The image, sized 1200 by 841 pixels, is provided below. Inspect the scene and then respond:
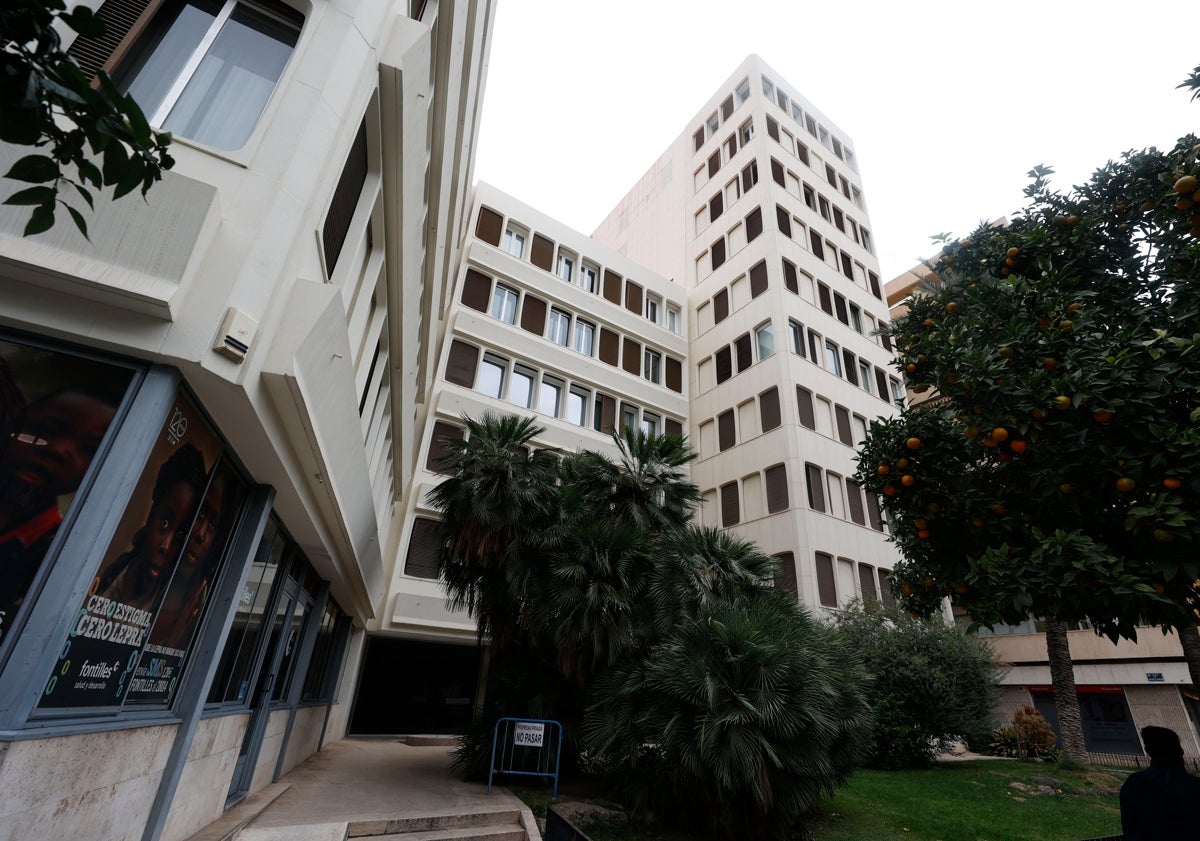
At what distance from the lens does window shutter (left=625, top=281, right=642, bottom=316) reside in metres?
27.3

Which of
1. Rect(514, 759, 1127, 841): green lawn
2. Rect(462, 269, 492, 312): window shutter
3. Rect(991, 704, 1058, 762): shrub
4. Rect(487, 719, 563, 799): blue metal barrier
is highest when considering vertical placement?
Rect(462, 269, 492, 312): window shutter

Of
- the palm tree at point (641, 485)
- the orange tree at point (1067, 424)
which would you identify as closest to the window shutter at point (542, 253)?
the palm tree at point (641, 485)

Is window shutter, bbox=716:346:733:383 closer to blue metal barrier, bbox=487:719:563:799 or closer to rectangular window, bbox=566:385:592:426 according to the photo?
rectangular window, bbox=566:385:592:426

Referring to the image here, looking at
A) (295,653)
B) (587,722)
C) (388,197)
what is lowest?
(587,722)

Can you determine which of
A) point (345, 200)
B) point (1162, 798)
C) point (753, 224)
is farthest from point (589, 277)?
point (1162, 798)

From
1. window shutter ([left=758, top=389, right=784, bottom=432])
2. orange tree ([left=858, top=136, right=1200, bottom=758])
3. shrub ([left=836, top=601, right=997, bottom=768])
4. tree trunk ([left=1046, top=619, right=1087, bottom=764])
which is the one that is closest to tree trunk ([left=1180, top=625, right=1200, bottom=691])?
orange tree ([left=858, top=136, right=1200, bottom=758])

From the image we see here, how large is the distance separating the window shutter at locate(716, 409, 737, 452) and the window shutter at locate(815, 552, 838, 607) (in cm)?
604

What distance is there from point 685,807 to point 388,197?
29.5ft

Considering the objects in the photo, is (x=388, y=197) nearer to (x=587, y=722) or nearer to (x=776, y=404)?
(x=587, y=722)

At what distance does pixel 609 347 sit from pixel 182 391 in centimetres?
2200

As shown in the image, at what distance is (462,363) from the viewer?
20625 mm

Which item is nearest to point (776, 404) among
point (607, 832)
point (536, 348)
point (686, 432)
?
point (686, 432)

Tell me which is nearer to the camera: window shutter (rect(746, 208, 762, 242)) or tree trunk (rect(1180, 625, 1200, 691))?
tree trunk (rect(1180, 625, 1200, 691))

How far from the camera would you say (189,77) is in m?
4.23
